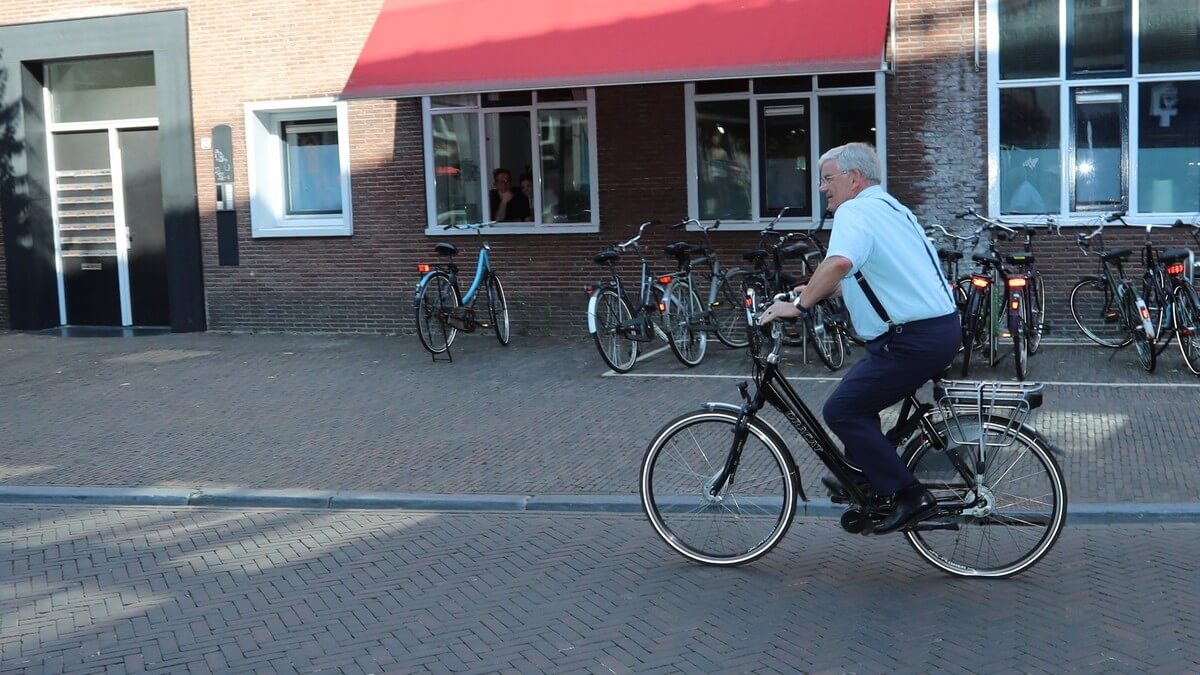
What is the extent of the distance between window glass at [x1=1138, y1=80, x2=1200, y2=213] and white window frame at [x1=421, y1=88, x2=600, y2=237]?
5.74m

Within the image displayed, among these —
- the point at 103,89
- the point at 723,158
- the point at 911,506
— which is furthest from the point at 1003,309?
the point at 103,89

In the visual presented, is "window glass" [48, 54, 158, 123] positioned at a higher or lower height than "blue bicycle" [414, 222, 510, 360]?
higher

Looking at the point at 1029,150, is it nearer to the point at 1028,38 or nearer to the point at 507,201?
the point at 1028,38

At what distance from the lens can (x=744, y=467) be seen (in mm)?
6098

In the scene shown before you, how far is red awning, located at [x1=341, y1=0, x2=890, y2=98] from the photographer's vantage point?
12359 mm

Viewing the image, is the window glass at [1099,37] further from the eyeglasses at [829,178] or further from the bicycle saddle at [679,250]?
the eyeglasses at [829,178]

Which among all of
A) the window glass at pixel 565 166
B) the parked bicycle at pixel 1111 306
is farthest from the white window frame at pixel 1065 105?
the window glass at pixel 565 166

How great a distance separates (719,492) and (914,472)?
2.99ft

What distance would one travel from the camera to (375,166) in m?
15.6

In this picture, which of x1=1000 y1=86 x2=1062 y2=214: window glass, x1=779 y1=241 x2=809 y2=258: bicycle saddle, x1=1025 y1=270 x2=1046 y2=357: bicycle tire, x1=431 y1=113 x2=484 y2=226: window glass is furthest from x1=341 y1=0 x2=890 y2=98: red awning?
x1=1025 y1=270 x2=1046 y2=357: bicycle tire

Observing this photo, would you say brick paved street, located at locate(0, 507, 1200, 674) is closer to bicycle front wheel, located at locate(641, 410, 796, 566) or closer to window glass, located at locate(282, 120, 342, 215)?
bicycle front wheel, located at locate(641, 410, 796, 566)

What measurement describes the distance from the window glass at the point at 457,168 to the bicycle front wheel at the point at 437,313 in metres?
2.17

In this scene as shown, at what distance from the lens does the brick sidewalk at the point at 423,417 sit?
27.4 ft

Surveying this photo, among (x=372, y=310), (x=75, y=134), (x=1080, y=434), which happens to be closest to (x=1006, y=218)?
(x=1080, y=434)
